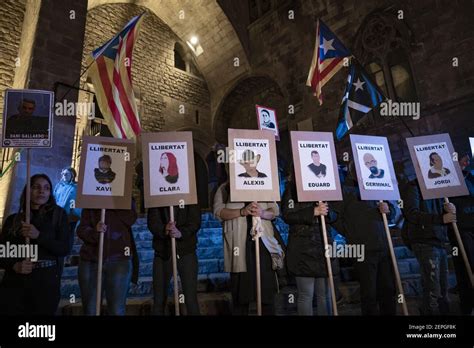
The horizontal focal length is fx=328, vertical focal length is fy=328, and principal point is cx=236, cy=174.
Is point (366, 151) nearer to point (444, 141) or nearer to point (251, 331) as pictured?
point (444, 141)

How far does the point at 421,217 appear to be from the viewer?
3129mm

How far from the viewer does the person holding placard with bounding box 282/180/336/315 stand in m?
2.73

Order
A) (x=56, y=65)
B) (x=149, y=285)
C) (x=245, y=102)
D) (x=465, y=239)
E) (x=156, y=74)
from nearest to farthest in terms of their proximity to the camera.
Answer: (x=465, y=239) < (x=149, y=285) < (x=56, y=65) < (x=156, y=74) < (x=245, y=102)

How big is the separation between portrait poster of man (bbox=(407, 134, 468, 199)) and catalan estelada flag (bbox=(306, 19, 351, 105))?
2306mm

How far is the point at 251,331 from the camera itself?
241 cm

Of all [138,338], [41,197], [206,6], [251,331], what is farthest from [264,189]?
[206,6]

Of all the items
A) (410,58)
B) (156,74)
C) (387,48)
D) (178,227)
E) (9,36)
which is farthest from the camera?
(156,74)

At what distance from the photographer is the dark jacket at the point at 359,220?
301 cm

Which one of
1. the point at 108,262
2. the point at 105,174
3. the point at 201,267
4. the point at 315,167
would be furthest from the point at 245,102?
the point at 108,262

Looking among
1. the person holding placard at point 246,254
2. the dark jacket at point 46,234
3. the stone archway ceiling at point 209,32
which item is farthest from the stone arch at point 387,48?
the dark jacket at point 46,234

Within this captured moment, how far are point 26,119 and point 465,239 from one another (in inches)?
175

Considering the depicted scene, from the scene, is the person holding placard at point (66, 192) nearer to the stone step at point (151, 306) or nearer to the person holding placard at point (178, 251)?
the stone step at point (151, 306)

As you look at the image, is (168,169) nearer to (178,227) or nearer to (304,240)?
(178,227)

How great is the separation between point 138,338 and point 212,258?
242 cm
